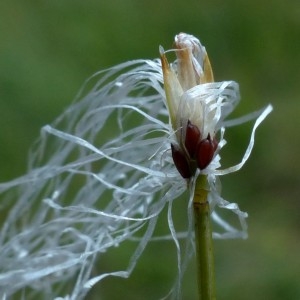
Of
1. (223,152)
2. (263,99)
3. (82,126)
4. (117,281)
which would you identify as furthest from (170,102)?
(263,99)

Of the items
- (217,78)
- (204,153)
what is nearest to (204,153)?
(204,153)

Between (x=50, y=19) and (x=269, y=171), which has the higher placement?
(x=50, y=19)

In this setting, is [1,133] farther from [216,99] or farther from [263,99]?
[216,99]

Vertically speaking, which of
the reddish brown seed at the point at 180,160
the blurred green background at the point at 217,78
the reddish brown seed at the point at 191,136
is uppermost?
the reddish brown seed at the point at 191,136

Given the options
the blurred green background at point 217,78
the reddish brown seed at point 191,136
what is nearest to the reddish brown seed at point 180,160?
the reddish brown seed at point 191,136

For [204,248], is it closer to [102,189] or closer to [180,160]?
[180,160]

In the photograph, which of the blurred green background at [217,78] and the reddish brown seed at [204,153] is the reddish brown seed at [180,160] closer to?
the reddish brown seed at [204,153]
